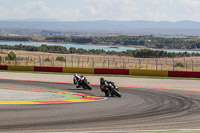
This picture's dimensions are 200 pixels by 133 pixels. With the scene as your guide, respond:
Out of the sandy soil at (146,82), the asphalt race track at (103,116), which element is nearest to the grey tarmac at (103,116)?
the asphalt race track at (103,116)

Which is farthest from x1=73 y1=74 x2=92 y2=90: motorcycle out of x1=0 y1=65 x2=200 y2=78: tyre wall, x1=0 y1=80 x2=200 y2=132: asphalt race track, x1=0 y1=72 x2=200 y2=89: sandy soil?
x1=0 y1=65 x2=200 y2=78: tyre wall

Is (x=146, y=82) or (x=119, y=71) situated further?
(x=119, y=71)

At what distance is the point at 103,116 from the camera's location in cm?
1380

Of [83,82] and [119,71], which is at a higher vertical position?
[83,82]

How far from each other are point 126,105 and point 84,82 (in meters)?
7.56

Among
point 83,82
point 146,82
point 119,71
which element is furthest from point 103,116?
point 119,71

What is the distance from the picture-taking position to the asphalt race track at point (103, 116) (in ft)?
39.0

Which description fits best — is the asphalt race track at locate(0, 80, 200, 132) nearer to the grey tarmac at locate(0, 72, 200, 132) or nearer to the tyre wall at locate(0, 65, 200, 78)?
the grey tarmac at locate(0, 72, 200, 132)

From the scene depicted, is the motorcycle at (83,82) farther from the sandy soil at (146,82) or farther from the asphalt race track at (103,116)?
the asphalt race track at (103,116)

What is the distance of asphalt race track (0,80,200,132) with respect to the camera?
39.0 feet

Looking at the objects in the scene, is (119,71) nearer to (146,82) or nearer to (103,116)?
(146,82)

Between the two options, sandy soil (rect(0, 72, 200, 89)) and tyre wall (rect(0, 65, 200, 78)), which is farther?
tyre wall (rect(0, 65, 200, 78))

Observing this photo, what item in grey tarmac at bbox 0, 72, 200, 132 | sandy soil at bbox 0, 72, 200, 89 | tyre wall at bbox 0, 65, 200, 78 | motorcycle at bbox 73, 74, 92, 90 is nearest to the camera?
grey tarmac at bbox 0, 72, 200, 132

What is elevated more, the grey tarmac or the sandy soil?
the grey tarmac
